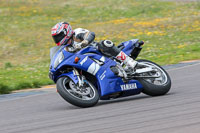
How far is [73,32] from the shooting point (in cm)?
771

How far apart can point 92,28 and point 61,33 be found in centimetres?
2018

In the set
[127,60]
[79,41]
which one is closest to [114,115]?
[127,60]

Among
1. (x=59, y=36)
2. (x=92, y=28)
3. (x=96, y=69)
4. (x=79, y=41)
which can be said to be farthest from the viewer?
(x=92, y=28)

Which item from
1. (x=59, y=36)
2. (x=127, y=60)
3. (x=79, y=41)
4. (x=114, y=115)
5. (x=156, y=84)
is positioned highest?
(x=59, y=36)

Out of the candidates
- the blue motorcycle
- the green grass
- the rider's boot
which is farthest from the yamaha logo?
the green grass

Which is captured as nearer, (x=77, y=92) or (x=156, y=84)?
(x=77, y=92)

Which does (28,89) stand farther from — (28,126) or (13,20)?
(13,20)

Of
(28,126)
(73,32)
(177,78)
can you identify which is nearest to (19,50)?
(177,78)

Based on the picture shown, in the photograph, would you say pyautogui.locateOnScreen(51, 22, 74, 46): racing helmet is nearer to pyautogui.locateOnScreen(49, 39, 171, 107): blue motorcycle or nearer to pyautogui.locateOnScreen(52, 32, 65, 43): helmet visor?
pyautogui.locateOnScreen(52, 32, 65, 43): helmet visor

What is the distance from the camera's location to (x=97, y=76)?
751 cm

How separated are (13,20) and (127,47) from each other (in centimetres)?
2625

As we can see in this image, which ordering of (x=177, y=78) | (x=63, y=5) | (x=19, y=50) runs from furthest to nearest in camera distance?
(x=63, y=5) → (x=19, y=50) → (x=177, y=78)

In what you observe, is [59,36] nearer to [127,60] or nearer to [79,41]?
[79,41]

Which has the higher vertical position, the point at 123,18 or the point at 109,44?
the point at 109,44
